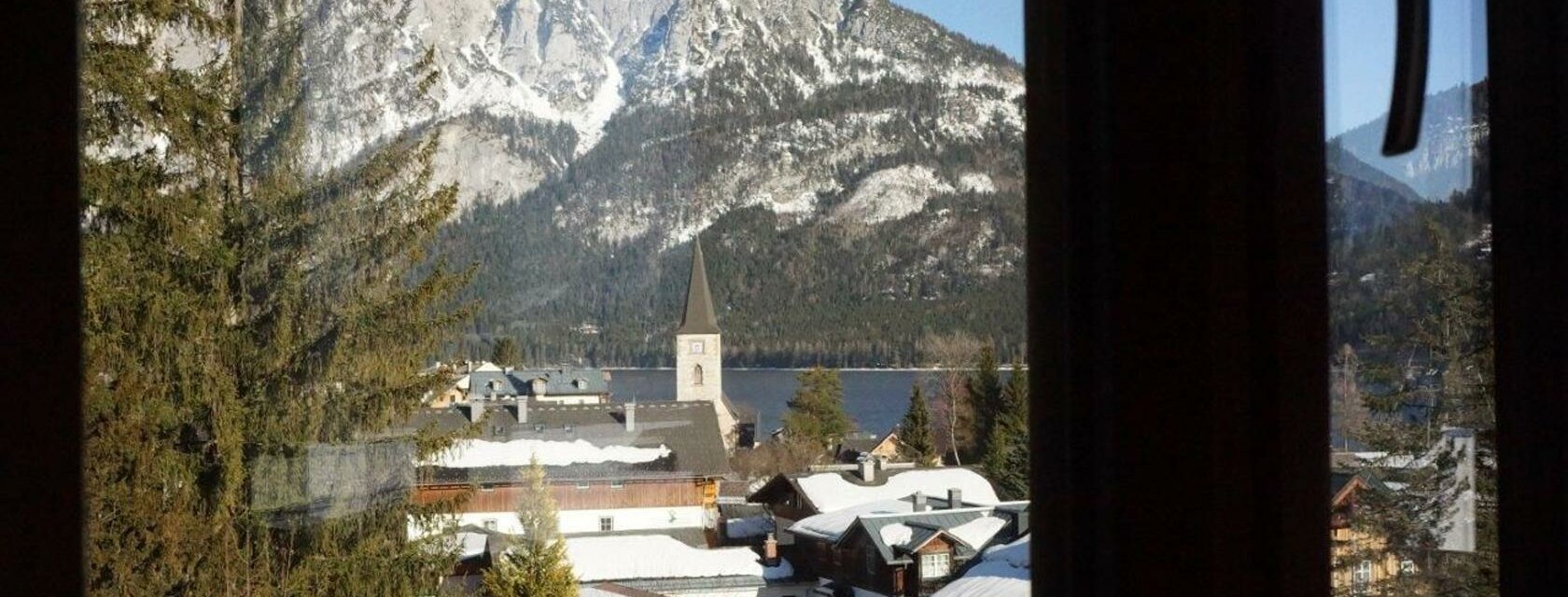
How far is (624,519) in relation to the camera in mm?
1129

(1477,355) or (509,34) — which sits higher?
(509,34)

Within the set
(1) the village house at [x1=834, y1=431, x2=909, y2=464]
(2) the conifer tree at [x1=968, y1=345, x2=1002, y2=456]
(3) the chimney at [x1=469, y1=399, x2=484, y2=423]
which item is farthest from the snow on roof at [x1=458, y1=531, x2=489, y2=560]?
(2) the conifer tree at [x1=968, y1=345, x2=1002, y2=456]

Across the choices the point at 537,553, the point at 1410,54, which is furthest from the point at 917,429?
the point at 1410,54

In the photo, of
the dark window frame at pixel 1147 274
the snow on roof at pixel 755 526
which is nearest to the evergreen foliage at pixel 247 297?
the snow on roof at pixel 755 526

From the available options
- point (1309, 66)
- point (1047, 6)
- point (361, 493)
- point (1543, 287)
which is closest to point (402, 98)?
point (361, 493)

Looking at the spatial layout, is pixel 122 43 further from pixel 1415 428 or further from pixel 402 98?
pixel 1415 428

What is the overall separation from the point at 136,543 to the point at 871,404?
22.7 inches

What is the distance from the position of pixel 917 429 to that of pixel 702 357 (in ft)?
0.64

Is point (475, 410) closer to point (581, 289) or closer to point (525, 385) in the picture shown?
point (525, 385)

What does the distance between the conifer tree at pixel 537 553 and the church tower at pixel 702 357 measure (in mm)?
170

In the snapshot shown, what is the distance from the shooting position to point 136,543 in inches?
36.4

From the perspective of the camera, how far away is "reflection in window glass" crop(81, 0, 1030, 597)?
105cm

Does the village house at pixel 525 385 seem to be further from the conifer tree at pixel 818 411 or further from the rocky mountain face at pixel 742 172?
the conifer tree at pixel 818 411

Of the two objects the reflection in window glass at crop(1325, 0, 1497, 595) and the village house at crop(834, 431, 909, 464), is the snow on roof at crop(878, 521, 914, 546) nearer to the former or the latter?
the village house at crop(834, 431, 909, 464)
